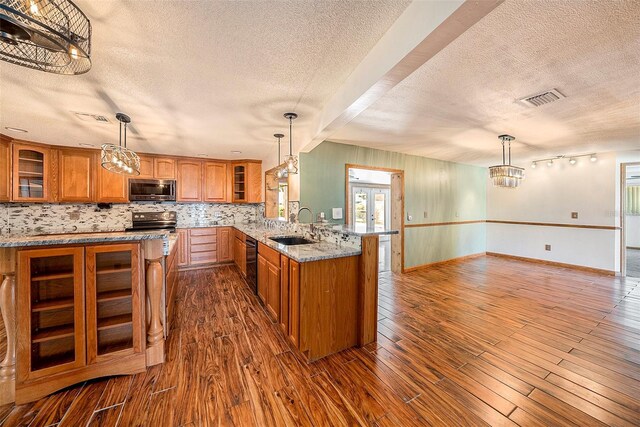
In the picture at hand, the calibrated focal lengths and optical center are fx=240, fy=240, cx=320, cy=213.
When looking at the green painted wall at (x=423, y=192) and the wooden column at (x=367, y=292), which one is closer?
the wooden column at (x=367, y=292)

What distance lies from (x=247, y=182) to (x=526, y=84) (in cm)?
474

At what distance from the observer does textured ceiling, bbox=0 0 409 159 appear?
4.26ft

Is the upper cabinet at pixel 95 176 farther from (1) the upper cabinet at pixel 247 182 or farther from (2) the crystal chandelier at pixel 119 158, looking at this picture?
(2) the crystal chandelier at pixel 119 158

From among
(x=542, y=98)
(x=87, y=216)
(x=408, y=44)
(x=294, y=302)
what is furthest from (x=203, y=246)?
(x=542, y=98)

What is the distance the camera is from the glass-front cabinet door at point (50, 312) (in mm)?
1643

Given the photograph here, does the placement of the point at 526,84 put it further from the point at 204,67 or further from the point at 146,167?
the point at 146,167

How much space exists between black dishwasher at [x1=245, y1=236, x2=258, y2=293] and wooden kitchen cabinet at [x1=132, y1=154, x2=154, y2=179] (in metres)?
2.65

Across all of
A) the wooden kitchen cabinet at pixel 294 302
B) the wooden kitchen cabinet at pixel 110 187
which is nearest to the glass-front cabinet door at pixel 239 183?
the wooden kitchen cabinet at pixel 110 187

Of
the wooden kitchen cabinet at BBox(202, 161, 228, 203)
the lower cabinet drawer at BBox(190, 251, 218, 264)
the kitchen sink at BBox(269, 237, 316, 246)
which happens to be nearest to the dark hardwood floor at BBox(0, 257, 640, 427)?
the kitchen sink at BBox(269, 237, 316, 246)

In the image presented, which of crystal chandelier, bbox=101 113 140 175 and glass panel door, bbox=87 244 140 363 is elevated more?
crystal chandelier, bbox=101 113 140 175

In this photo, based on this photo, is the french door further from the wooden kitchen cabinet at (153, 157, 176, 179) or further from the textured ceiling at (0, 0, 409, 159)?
the wooden kitchen cabinet at (153, 157, 176, 179)

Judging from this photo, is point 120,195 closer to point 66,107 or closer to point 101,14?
point 66,107

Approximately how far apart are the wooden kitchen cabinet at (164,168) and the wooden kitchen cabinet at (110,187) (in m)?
0.50

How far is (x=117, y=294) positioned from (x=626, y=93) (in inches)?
185
